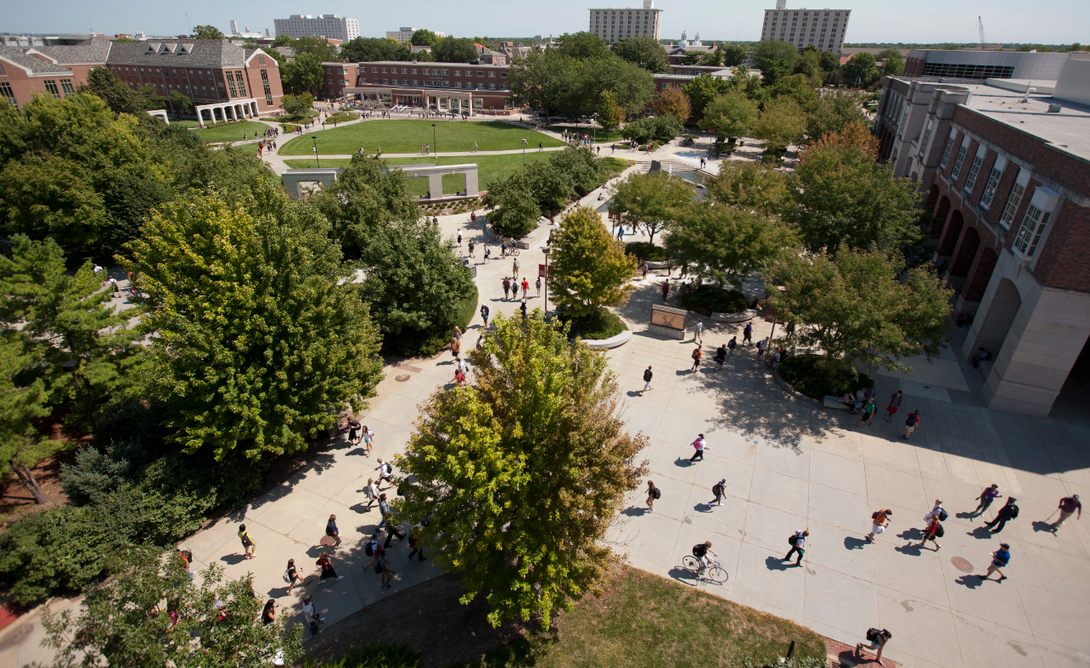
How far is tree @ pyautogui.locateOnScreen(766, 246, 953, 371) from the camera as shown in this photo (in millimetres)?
18703

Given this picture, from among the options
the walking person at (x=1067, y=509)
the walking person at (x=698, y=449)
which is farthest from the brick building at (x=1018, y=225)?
the walking person at (x=698, y=449)

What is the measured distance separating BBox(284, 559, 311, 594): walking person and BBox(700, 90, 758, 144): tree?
60.8m

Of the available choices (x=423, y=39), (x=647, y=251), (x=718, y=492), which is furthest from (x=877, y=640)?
(x=423, y=39)

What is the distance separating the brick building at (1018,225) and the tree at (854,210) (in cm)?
334

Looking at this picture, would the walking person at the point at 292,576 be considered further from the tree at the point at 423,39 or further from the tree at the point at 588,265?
the tree at the point at 423,39

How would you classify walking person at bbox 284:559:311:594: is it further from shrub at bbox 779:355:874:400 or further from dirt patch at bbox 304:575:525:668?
shrub at bbox 779:355:874:400

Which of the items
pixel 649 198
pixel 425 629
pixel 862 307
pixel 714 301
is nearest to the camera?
pixel 425 629

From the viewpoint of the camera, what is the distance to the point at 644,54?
111438 mm

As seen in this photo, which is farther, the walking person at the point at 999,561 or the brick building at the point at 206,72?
the brick building at the point at 206,72

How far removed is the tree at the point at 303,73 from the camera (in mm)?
109575

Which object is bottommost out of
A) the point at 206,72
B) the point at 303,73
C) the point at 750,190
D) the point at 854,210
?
the point at 854,210

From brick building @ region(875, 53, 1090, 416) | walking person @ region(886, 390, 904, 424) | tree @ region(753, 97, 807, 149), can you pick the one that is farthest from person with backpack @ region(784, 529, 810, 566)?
tree @ region(753, 97, 807, 149)

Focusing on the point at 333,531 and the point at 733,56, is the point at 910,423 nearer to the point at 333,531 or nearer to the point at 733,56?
the point at 333,531

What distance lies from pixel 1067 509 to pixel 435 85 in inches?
4683
